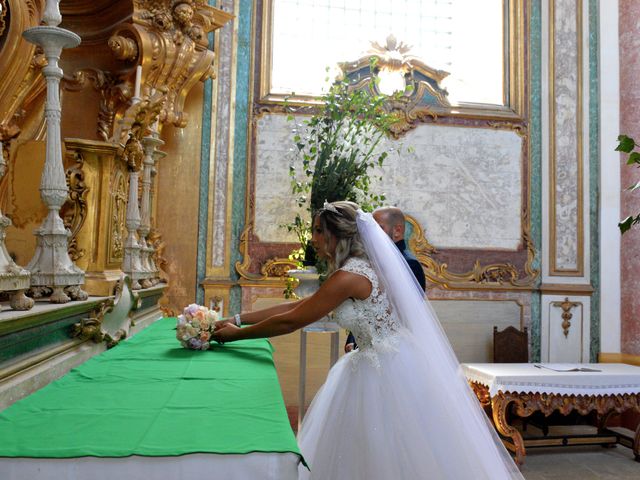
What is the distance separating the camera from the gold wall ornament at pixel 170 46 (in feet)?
14.7

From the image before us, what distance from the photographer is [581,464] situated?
5.10 meters

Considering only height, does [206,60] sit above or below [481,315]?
above

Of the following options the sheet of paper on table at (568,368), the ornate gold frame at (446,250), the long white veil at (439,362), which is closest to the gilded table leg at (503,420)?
the sheet of paper on table at (568,368)

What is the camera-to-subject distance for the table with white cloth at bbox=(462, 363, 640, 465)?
194 inches

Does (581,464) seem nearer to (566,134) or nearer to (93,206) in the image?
(566,134)

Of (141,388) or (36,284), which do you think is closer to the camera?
(141,388)

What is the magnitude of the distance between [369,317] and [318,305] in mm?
263

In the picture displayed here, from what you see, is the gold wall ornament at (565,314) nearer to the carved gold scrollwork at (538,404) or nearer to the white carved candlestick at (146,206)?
the carved gold scrollwork at (538,404)

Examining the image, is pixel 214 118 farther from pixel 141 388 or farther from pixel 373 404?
pixel 141 388

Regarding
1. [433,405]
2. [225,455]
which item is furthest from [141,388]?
[433,405]

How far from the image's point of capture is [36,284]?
7.25ft

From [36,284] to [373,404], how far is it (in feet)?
4.49

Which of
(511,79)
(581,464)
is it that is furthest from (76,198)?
(511,79)

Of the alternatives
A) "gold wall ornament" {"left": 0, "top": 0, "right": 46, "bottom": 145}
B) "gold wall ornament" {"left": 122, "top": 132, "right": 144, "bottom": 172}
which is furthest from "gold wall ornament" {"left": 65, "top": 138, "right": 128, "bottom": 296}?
"gold wall ornament" {"left": 0, "top": 0, "right": 46, "bottom": 145}
